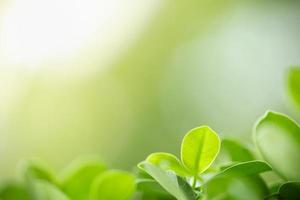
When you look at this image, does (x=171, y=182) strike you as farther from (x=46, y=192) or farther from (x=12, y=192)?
(x=12, y=192)

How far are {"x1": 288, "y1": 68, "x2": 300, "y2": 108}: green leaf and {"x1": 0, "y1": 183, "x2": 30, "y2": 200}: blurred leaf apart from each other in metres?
0.24

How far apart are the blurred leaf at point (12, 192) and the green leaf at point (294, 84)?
241 mm

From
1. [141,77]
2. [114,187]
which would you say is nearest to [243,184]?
[114,187]

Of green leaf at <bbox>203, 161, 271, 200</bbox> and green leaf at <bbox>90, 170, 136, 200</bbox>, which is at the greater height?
green leaf at <bbox>90, 170, 136, 200</bbox>

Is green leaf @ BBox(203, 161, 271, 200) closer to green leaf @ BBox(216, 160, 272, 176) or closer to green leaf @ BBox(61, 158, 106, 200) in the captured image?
green leaf @ BBox(216, 160, 272, 176)

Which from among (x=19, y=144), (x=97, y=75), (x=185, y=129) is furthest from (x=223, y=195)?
(x=97, y=75)

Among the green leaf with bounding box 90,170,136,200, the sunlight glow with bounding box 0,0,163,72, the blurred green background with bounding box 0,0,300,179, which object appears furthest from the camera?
the sunlight glow with bounding box 0,0,163,72

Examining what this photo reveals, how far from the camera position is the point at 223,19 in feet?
8.48

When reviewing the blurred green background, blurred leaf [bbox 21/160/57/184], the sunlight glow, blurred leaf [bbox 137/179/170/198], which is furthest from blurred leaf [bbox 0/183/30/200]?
the sunlight glow

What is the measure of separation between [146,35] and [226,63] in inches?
21.9

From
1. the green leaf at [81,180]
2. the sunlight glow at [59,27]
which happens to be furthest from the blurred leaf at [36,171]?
the sunlight glow at [59,27]

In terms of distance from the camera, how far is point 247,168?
26cm

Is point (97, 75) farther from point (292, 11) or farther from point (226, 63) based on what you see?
point (292, 11)

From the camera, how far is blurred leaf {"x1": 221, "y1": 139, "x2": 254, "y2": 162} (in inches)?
12.7
